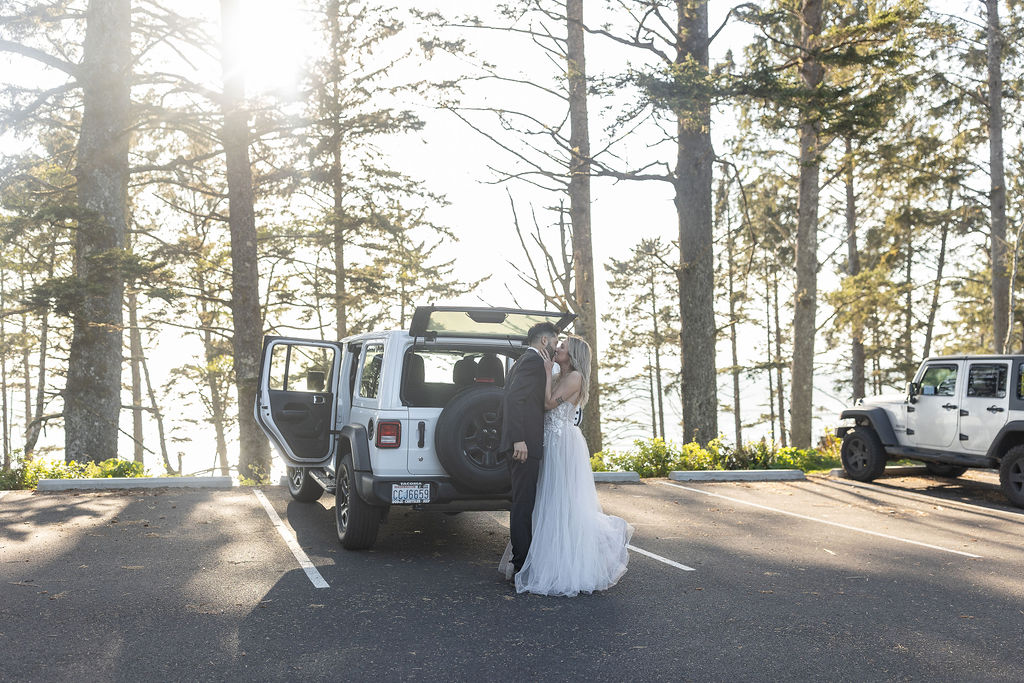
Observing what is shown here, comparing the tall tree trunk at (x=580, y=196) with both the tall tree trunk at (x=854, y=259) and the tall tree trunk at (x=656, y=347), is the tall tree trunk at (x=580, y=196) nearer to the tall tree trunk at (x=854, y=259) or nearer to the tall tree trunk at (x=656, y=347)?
the tall tree trunk at (x=854, y=259)

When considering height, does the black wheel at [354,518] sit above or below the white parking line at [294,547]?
above

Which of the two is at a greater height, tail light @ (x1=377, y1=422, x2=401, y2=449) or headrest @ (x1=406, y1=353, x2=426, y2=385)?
headrest @ (x1=406, y1=353, x2=426, y2=385)

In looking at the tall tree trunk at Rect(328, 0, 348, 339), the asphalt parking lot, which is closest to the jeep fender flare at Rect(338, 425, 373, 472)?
the asphalt parking lot

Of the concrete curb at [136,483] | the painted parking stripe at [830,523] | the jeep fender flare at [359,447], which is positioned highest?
the jeep fender flare at [359,447]

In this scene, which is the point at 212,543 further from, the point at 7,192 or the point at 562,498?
the point at 7,192

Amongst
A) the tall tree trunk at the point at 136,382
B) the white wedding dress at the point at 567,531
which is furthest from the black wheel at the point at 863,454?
the tall tree trunk at the point at 136,382

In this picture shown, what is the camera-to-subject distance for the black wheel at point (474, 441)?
6.99 m

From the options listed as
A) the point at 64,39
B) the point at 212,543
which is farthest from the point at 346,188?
the point at 212,543

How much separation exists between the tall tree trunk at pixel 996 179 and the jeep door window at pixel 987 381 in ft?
31.2

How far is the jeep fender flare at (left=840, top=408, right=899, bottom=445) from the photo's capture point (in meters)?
13.4

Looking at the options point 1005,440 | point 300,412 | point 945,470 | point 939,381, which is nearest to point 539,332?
point 300,412

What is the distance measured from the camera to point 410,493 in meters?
7.07

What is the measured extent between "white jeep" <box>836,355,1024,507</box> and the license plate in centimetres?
876

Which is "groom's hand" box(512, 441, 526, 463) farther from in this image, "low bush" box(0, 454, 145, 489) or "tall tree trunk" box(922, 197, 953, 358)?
"tall tree trunk" box(922, 197, 953, 358)
